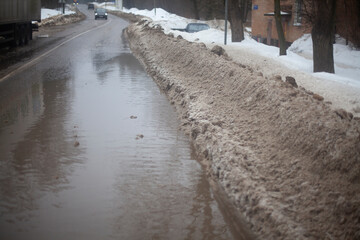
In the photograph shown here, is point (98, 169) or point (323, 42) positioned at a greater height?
point (323, 42)

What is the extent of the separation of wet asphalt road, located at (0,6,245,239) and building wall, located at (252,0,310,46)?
17037 millimetres

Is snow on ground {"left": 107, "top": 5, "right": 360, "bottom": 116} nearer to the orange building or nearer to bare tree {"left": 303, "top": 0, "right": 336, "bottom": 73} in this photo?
bare tree {"left": 303, "top": 0, "right": 336, "bottom": 73}

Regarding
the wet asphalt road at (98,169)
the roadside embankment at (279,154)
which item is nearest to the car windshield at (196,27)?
the wet asphalt road at (98,169)

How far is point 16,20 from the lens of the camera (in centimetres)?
2398

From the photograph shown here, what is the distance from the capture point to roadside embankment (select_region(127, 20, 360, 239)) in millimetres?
4656

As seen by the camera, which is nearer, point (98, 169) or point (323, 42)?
point (98, 169)

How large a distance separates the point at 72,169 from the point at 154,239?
8.09 ft

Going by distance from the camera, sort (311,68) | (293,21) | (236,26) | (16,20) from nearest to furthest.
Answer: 1. (311,68)
2. (16,20)
3. (236,26)
4. (293,21)

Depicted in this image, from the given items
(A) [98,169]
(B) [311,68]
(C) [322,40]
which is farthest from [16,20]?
(A) [98,169]

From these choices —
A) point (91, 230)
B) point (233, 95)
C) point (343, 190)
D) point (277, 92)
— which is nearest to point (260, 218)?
point (343, 190)

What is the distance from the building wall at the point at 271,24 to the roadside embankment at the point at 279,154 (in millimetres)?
17355

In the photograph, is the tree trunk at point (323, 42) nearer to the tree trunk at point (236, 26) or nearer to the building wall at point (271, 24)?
the building wall at point (271, 24)

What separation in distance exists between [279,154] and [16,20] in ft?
69.1

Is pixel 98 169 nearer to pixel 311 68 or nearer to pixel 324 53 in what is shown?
pixel 324 53
